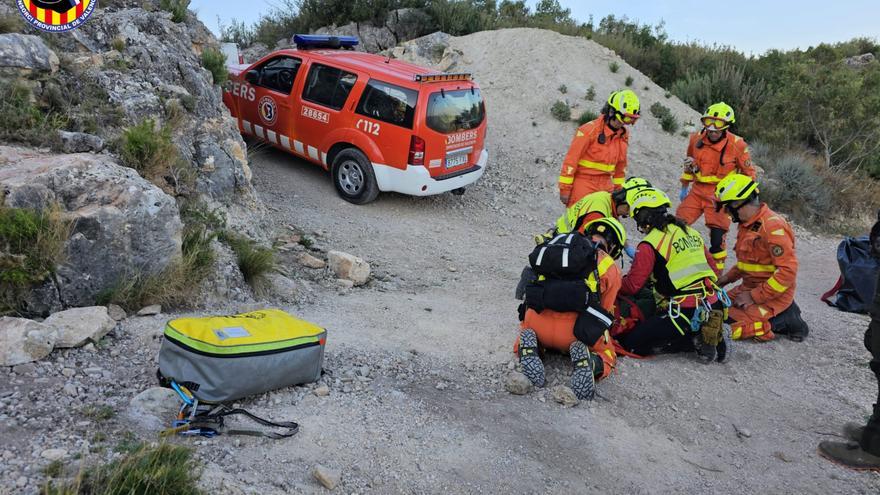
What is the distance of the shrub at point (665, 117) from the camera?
12.7m

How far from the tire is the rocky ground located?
1.20 metres

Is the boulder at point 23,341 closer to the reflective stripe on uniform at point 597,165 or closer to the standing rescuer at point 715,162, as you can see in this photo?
the reflective stripe on uniform at point 597,165

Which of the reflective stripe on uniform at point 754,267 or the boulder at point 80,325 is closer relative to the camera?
the boulder at point 80,325

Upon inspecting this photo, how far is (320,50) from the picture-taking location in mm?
9547

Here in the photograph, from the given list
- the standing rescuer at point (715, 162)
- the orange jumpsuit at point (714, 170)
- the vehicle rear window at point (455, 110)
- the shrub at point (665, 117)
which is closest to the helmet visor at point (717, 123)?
the standing rescuer at point (715, 162)

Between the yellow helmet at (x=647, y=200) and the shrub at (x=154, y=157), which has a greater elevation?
the yellow helmet at (x=647, y=200)

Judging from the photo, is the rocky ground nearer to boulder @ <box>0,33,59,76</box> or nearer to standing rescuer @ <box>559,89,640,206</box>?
standing rescuer @ <box>559,89,640,206</box>

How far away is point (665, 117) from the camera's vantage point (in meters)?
12.8

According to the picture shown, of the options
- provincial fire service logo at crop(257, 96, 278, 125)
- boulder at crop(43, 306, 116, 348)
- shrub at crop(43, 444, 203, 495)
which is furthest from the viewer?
provincial fire service logo at crop(257, 96, 278, 125)

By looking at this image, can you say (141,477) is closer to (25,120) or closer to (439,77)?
(25,120)

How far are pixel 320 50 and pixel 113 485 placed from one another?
8.02 m

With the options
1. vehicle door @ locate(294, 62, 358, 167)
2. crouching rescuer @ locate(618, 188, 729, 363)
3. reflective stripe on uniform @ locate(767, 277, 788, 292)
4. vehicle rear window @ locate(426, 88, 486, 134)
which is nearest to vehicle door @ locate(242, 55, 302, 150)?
vehicle door @ locate(294, 62, 358, 167)

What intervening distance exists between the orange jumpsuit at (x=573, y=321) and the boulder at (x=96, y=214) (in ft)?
9.33

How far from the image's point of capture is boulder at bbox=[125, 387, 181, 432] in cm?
333
